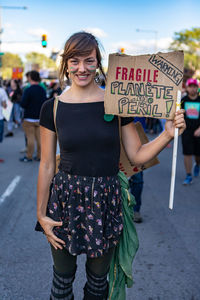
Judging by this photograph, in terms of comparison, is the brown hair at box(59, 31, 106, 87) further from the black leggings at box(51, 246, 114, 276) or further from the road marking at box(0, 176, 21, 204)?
the road marking at box(0, 176, 21, 204)

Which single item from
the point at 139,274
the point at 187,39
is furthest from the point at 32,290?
the point at 187,39

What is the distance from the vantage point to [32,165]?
27.3 ft

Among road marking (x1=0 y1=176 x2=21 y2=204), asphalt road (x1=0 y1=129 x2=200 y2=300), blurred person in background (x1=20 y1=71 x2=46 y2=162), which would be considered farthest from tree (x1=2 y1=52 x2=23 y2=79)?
asphalt road (x1=0 y1=129 x2=200 y2=300)

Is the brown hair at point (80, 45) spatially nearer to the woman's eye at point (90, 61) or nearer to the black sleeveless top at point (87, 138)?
the woman's eye at point (90, 61)

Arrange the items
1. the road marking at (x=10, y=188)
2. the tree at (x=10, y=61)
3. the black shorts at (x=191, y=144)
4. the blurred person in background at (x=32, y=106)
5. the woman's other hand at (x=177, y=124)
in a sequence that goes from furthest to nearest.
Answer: the tree at (x=10, y=61) < the blurred person in background at (x=32, y=106) < the black shorts at (x=191, y=144) < the road marking at (x=10, y=188) < the woman's other hand at (x=177, y=124)

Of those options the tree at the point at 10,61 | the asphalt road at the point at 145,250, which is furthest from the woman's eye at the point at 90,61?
the tree at the point at 10,61

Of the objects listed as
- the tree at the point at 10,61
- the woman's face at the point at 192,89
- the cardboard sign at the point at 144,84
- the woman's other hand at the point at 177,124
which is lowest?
the tree at the point at 10,61

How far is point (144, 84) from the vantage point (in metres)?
2.05

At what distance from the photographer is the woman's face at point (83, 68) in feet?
6.56

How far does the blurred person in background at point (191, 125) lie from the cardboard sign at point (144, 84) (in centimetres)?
500

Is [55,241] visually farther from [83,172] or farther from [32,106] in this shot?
[32,106]

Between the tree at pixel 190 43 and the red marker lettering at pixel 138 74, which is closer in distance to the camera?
the red marker lettering at pixel 138 74

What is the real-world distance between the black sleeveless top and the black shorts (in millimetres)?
5169

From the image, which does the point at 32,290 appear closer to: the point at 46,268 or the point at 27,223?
the point at 46,268
